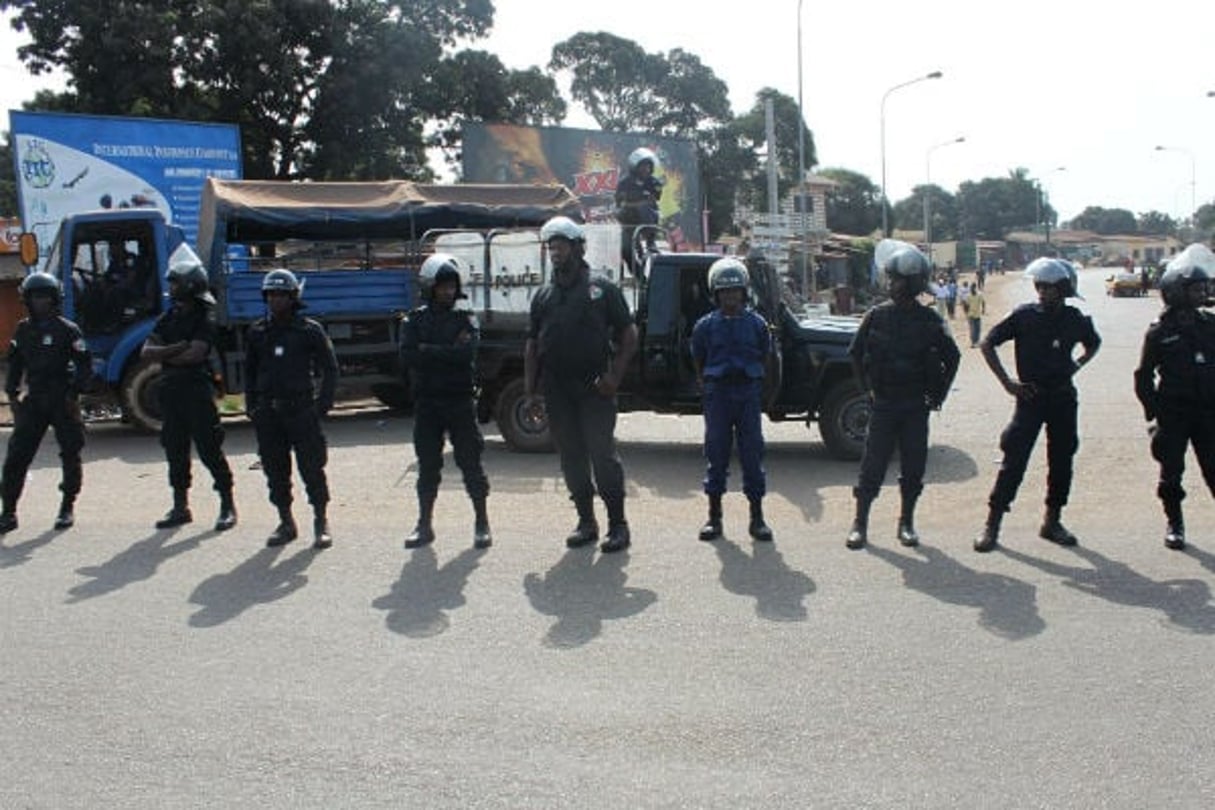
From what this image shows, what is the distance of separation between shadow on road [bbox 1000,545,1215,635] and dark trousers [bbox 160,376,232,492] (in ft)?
17.2

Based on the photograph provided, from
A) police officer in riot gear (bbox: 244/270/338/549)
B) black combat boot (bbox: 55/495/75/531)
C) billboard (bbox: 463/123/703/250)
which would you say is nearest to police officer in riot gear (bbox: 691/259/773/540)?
police officer in riot gear (bbox: 244/270/338/549)

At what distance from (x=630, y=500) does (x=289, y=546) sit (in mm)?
2705

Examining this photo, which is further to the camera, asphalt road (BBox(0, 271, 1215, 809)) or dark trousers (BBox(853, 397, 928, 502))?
dark trousers (BBox(853, 397, 928, 502))

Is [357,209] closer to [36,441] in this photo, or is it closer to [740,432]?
[36,441]

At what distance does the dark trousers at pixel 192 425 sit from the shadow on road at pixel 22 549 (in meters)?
0.92

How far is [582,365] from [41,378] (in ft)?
13.2

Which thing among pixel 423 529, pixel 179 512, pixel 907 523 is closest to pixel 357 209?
pixel 179 512

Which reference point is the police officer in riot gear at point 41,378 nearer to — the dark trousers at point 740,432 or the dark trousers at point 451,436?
the dark trousers at point 451,436

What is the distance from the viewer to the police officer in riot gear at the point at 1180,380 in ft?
21.6

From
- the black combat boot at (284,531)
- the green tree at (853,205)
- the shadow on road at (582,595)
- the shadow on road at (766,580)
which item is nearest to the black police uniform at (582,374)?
the shadow on road at (582,595)

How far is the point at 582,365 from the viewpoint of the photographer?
6.89 meters

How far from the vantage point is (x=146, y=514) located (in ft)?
27.7

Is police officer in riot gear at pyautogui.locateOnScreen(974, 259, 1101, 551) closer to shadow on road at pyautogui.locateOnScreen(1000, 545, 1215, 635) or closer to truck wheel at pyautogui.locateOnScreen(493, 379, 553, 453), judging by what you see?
shadow on road at pyautogui.locateOnScreen(1000, 545, 1215, 635)

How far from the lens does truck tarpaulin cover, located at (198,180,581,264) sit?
543 inches
